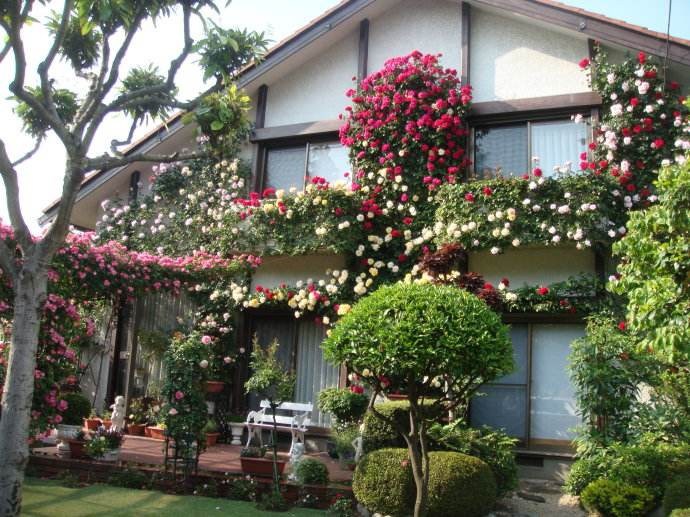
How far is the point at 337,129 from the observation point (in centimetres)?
1335

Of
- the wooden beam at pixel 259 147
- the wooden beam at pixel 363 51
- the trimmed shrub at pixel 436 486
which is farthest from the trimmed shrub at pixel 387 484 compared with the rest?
the wooden beam at pixel 363 51

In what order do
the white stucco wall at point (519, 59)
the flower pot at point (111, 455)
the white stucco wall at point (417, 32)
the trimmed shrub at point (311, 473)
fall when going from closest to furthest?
the trimmed shrub at point (311, 473) < the flower pot at point (111, 455) < the white stucco wall at point (519, 59) < the white stucco wall at point (417, 32)

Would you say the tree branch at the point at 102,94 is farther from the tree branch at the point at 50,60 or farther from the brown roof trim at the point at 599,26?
the brown roof trim at the point at 599,26

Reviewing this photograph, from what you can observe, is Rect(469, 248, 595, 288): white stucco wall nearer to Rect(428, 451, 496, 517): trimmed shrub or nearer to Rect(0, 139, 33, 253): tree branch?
Rect(428, 451, 496, 517): trimmed shrub

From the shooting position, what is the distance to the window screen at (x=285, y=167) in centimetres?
1388

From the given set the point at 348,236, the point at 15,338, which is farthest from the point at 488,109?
the point at 15,338

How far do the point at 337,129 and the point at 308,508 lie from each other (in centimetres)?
745

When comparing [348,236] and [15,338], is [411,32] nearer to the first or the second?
[348,236]

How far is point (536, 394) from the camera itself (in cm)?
1109

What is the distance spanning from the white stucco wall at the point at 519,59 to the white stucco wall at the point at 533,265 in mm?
2915

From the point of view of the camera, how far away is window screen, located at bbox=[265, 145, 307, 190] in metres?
13.9

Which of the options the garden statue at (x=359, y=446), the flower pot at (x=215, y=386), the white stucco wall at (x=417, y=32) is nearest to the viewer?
the garden statue at (x=359, y=446)

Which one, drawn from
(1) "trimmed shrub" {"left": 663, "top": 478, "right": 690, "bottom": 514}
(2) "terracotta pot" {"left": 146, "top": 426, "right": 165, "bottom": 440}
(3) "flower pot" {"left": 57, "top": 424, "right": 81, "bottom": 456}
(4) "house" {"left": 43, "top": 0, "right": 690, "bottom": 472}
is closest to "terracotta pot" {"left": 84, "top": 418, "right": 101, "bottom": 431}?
(2) "terracotta pot" {"left": 146, "top": 426, "right": 165, "bottom": 440}

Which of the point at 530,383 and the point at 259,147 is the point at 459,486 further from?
the point at 259,147
